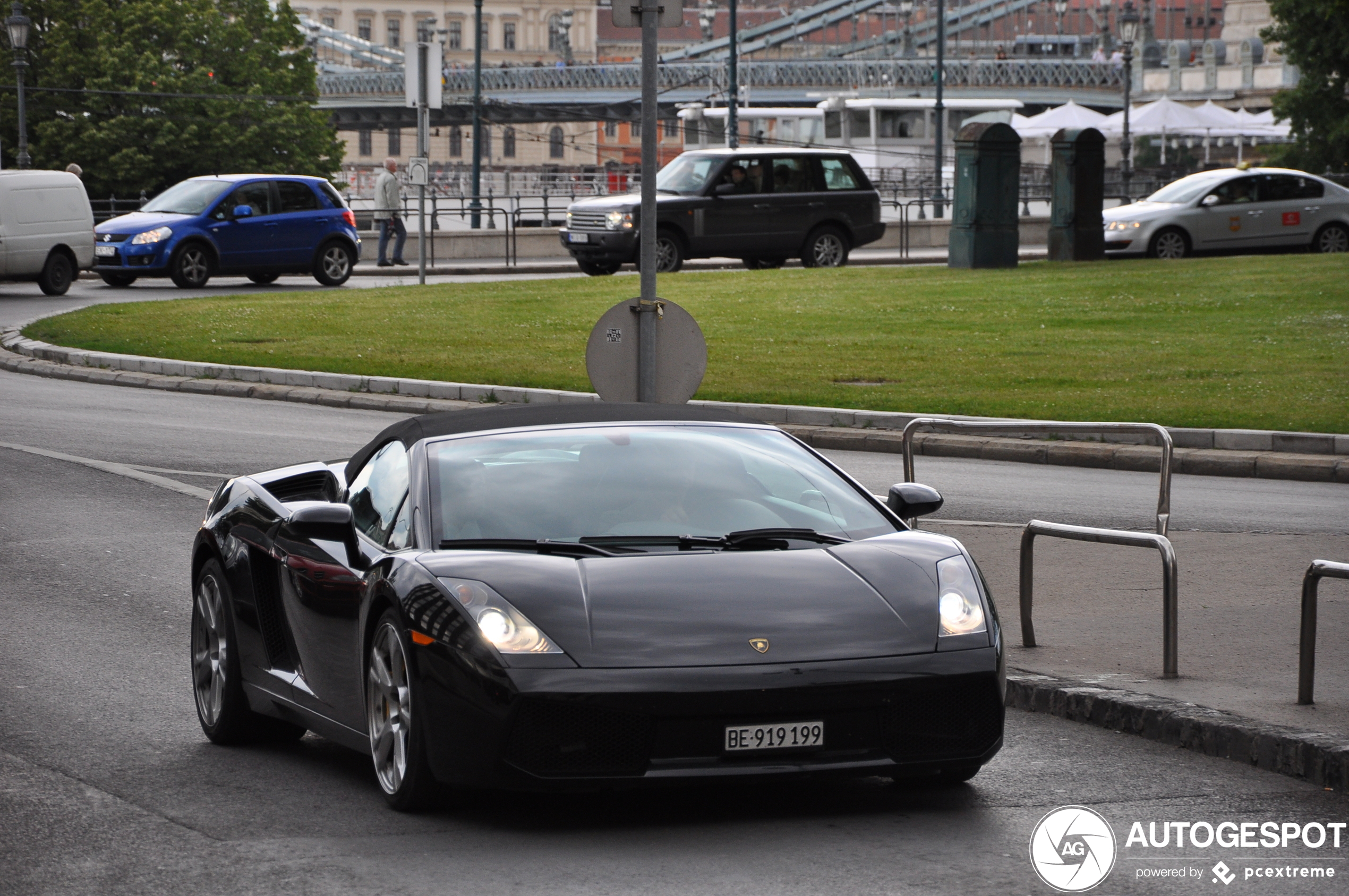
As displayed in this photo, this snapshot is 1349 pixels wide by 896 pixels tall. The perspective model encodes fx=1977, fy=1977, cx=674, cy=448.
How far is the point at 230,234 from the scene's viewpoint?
3077cm

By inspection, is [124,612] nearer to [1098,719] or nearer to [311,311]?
[1098,719]

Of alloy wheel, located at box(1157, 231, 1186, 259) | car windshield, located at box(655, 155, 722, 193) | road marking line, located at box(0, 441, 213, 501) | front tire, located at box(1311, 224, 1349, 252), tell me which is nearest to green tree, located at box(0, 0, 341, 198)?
car windshield, located at box(655, 155, 722, 193)

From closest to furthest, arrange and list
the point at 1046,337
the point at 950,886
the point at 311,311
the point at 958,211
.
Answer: the point at 950,886 → the point at 1046,337 → the point at 311,311 → the point at 958,211

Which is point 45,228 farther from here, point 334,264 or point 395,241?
point 395,241

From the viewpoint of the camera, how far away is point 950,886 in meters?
4.62

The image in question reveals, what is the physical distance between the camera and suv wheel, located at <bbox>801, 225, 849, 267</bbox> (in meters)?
32.8

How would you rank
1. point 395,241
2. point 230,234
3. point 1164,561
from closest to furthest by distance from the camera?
point 1164,561
point 230,234
point 395,241

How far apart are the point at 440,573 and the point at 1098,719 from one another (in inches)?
97.2

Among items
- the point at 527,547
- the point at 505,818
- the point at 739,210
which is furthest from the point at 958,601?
the point at 739,210

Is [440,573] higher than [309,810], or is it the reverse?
[440,573]

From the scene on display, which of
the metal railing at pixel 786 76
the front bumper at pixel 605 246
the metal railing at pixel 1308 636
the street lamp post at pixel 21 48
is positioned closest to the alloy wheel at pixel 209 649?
the metal railing at pixel 1308 636

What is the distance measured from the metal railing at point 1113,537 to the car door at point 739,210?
21.7m

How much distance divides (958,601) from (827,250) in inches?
1091

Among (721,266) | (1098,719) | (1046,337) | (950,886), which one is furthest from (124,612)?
(721,266)
